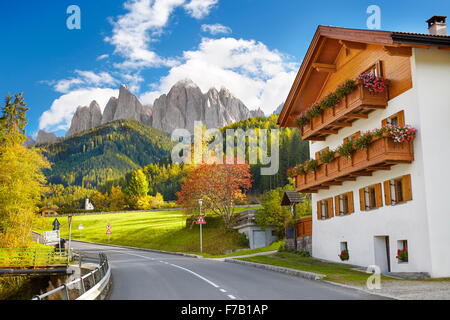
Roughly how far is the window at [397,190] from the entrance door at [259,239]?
88.4 ft

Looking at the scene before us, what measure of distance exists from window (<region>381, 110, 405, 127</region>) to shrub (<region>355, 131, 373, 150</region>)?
1551 mm

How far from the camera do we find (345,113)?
86.6 feet

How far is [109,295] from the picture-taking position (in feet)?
54.1

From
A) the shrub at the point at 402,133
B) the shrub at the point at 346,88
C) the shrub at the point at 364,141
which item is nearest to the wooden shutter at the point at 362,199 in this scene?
the shrub at the point at 364,141

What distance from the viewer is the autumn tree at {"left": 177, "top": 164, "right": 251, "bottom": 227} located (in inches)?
2226

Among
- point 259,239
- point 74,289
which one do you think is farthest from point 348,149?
point 259,239

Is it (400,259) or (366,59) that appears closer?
(400,259)

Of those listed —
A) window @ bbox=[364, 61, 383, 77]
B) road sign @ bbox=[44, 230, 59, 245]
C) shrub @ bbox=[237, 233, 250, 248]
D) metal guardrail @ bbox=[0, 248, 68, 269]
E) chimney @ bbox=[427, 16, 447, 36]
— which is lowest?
metal guardrail @ bbox=[0, 248, 68, 269]

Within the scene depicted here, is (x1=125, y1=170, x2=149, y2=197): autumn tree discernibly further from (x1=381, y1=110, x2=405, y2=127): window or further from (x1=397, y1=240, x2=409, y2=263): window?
(x1=397, y1=240, x2=409, y2=263): window

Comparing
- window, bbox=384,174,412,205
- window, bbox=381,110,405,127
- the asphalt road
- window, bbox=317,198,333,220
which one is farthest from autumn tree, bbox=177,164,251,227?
the asphalt road
